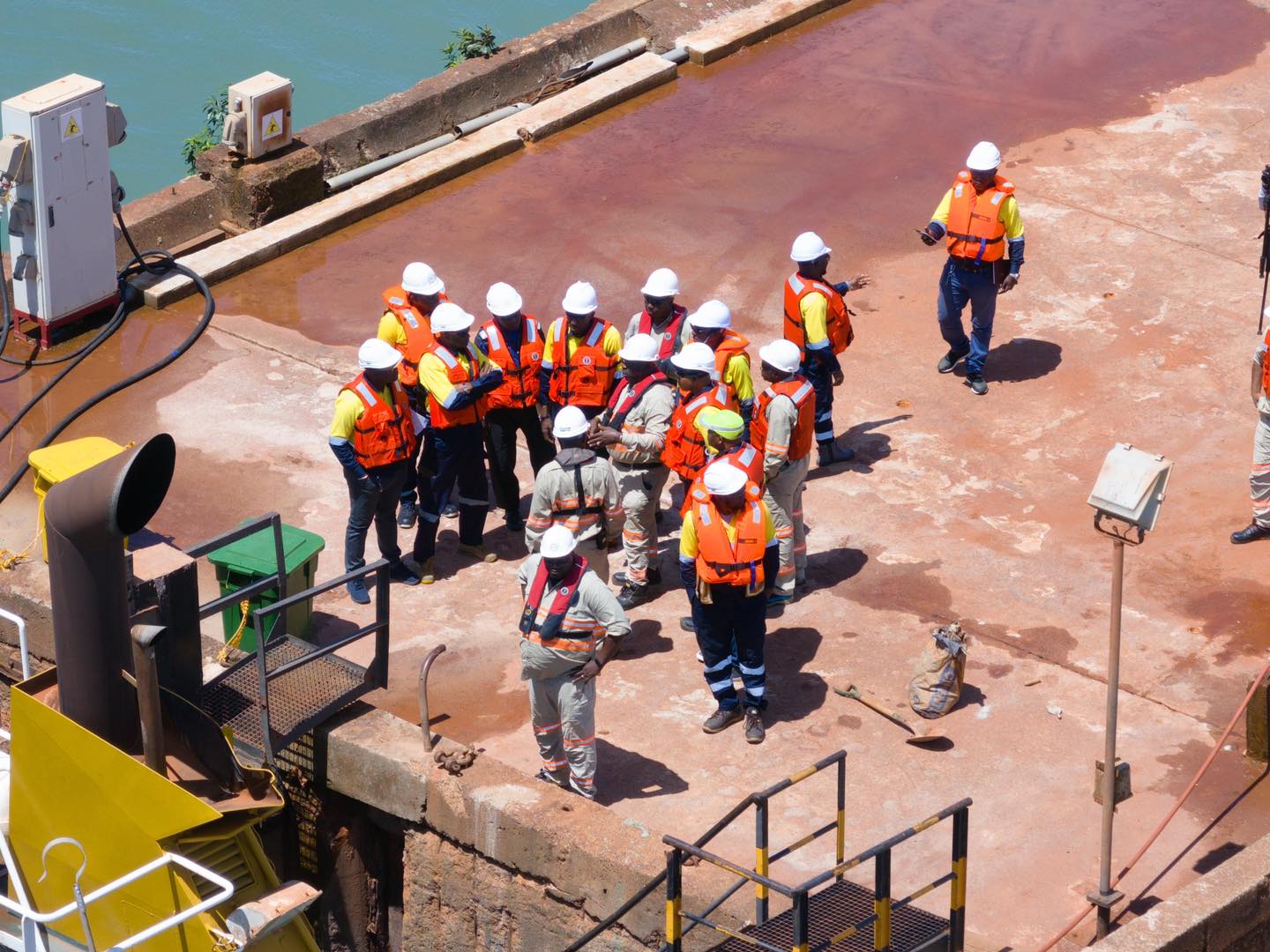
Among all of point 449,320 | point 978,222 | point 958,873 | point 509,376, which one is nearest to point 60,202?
point 449,320

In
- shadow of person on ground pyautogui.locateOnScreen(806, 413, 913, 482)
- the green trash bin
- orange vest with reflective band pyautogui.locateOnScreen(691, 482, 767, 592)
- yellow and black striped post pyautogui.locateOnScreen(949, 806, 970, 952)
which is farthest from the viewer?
shadow of person on ground pyautogui.locateOnScreen(806, 413, 913, 482)

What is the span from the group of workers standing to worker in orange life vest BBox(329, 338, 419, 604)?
1 cm

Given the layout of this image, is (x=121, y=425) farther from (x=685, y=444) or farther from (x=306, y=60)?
(x=306, y=60)

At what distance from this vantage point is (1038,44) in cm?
2012

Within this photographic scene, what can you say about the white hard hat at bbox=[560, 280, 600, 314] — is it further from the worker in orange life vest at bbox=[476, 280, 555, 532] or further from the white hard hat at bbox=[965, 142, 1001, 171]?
the white hard hat at bbox=[965, 142, 1001, 171]

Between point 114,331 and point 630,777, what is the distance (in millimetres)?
6897

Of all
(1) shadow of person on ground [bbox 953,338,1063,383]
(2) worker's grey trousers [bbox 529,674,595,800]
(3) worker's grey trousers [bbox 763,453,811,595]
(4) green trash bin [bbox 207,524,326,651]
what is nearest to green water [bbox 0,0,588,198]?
(1) shadow of person on ground [bbox 953,338,1063,383]

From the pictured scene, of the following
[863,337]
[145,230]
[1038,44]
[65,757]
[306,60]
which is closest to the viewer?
[65,757]

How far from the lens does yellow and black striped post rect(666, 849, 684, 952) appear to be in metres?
8.59

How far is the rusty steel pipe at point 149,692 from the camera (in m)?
8.88

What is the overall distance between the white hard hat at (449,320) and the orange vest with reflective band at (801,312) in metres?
2.29

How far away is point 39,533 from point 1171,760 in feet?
23.0

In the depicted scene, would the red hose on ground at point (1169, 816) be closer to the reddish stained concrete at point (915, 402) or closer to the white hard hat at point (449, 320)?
the reddish stained concrete at point (915, 402)

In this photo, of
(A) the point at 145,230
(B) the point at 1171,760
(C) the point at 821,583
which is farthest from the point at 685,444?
(A) the point at 145,230
